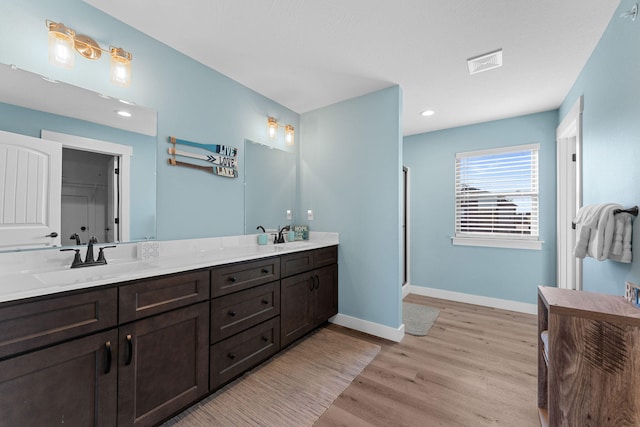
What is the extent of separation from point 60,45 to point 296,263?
2116 millimetres

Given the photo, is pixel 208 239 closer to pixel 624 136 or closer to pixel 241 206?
pixel 241 206

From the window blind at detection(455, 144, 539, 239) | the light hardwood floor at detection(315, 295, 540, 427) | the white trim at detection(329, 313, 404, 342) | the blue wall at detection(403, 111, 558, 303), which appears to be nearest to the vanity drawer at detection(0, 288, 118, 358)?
the light hardwood floor at detection(315, 295, 540, 427)

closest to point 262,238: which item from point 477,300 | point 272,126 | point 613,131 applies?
point 272,126

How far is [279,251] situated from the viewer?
2.19 m

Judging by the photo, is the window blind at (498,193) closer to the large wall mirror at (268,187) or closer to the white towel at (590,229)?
the white towel at (590,229)

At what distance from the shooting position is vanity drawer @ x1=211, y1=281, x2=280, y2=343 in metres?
1.68

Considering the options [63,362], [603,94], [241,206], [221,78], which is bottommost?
[63,362]

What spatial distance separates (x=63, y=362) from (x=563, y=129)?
14.5 feet

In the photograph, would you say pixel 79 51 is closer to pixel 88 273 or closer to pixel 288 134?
pixel 88 273

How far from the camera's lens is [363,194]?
2.76m

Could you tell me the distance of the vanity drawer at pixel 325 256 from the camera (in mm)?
2621

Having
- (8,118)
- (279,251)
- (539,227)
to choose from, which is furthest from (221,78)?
(539,227)

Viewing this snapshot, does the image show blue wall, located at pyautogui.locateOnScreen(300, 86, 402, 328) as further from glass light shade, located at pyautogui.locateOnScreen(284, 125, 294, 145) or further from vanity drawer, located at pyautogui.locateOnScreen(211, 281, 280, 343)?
vanity drawer, located at pyautogui.locateOnScreen(211, 281, 280, 343)

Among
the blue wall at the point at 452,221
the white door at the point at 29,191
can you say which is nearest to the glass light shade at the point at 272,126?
the white door at the point at 29,191
